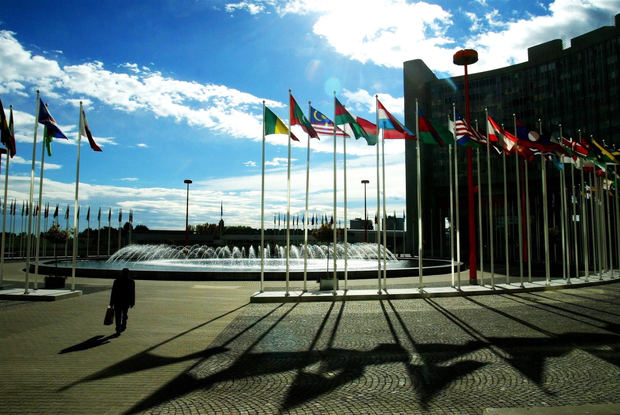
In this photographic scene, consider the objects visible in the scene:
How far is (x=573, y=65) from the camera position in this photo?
72000 mm

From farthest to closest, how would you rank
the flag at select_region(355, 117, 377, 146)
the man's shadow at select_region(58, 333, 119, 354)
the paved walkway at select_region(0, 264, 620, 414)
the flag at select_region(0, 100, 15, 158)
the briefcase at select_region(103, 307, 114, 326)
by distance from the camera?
the flag at select_region(355, 117, 377, 146) < the flag at select_region(0, 100, 15, 158) < the briefcase at select_region(103, 307, 114, 326) < the man's shadow at select_region(58, 333, 119, 354) < the paved walkway at select_region(0, 264, 620, 414)

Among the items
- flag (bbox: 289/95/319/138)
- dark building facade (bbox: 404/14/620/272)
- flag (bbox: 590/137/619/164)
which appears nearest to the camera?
flag (bbox: 289/95/319/138)

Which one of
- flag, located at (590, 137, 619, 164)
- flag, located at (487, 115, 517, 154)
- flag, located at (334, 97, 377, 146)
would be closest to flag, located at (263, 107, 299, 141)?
flag, located at (334, 97, 377, 146)

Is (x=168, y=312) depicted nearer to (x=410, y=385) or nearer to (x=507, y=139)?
(x=410, y=385)

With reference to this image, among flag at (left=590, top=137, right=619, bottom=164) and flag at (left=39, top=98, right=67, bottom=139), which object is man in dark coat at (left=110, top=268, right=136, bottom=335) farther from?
flag at (left=590, top=137, right=619, bottom=164)

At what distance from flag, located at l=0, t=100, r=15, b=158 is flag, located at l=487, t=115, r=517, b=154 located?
777 inches

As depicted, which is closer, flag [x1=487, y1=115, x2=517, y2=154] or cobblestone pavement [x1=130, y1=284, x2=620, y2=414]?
cobblestone pavement [x1=130, y1=284, x2=620, y2=414]

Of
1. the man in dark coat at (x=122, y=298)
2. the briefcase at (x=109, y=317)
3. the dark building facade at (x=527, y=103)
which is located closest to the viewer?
the briefcase at (x=109, y=317)

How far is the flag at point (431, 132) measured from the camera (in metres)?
17.5

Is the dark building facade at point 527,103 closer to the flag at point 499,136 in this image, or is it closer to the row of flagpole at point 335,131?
the flag at point 499,136

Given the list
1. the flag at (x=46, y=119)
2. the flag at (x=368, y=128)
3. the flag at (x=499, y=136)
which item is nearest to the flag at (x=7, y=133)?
the flag at (x=46, y=119)

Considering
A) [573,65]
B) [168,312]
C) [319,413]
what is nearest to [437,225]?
[573,65]

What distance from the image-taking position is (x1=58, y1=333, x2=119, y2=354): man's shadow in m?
8.66

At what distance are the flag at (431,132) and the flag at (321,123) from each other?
3113mm
